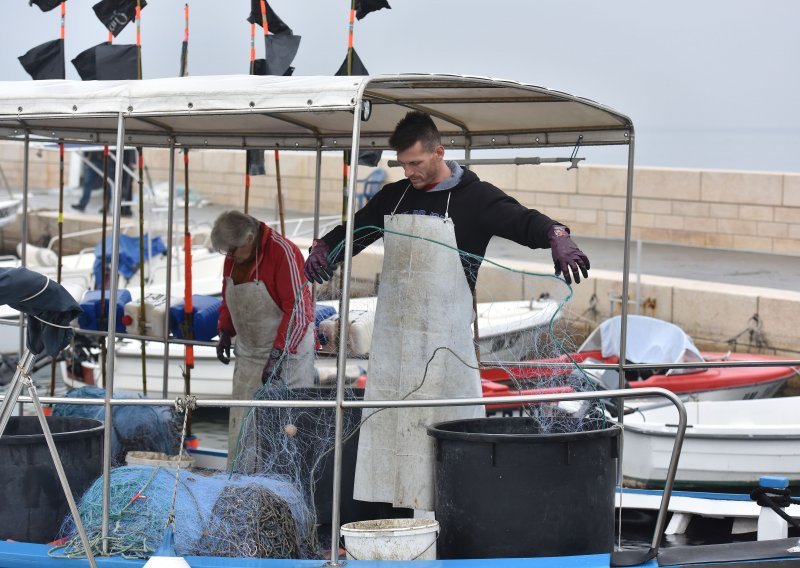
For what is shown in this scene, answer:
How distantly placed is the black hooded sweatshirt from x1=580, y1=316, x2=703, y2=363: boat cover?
22.9ft

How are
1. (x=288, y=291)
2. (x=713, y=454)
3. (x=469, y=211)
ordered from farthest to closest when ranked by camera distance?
(x=713, y=454) < (x=288, y=291) < (x=469, y=211)

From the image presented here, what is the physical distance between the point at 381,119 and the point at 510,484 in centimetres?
255

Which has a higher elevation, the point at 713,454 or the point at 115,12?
the point at 115,12

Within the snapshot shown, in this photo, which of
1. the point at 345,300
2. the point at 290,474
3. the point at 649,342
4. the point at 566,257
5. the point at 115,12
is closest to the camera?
the point at 345,300

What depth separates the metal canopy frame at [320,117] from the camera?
407 cm

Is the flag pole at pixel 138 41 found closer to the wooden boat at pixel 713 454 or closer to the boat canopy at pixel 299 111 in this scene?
the boat canopy at pixel 299 111

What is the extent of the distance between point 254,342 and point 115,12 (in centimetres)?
336

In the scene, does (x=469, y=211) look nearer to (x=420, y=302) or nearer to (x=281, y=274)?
(x=420, y=302)

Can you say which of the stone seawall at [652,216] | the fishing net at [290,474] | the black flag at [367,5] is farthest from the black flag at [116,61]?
the stone seawall at [652,216]

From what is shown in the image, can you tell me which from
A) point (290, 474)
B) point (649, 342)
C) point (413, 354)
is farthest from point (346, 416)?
point (649, 342)

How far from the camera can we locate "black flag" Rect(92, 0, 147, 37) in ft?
26.4

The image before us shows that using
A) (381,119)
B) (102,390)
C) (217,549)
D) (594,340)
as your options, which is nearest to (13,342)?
(594,340)

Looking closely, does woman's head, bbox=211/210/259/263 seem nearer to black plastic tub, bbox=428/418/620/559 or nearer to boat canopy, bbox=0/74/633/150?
boat canopy, bbox=0/74/633/150

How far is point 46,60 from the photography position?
8.16 metres
